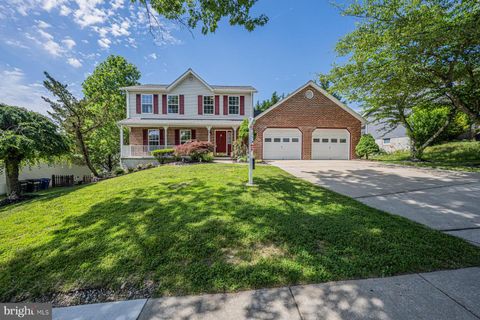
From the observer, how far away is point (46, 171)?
14.3 m

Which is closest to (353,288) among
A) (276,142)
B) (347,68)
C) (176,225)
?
(176,225)

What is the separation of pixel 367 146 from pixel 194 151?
1269 cm

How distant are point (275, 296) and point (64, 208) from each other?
6.08 meters

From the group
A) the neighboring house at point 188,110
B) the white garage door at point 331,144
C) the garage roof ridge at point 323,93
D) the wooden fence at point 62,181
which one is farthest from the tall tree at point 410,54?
the wooden fence at point 62,181

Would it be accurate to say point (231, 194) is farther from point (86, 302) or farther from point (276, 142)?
point (276, 142)

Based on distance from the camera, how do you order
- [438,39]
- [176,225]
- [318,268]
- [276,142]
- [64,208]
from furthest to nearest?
1. [276,142]
2. [438,39]
3. [64,208]
4. [176,225]
5. [318,268]

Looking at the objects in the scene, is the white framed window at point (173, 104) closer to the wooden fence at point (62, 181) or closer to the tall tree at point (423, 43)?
the wooden fence at point (62, 181)

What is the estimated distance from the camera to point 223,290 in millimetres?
2234

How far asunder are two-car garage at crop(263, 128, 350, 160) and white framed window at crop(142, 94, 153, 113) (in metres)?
9.88

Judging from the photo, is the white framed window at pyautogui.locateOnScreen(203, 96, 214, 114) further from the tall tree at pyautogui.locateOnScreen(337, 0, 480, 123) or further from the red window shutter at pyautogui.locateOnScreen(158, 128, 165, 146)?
the tall tree at pyautogui.locateOnScreen(337, 0, 480, 123)

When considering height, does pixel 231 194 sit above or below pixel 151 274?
above

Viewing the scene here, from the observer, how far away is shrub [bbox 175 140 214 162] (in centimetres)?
1260

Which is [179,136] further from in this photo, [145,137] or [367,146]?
[367,146]

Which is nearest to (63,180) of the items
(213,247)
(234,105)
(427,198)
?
(234,105)
